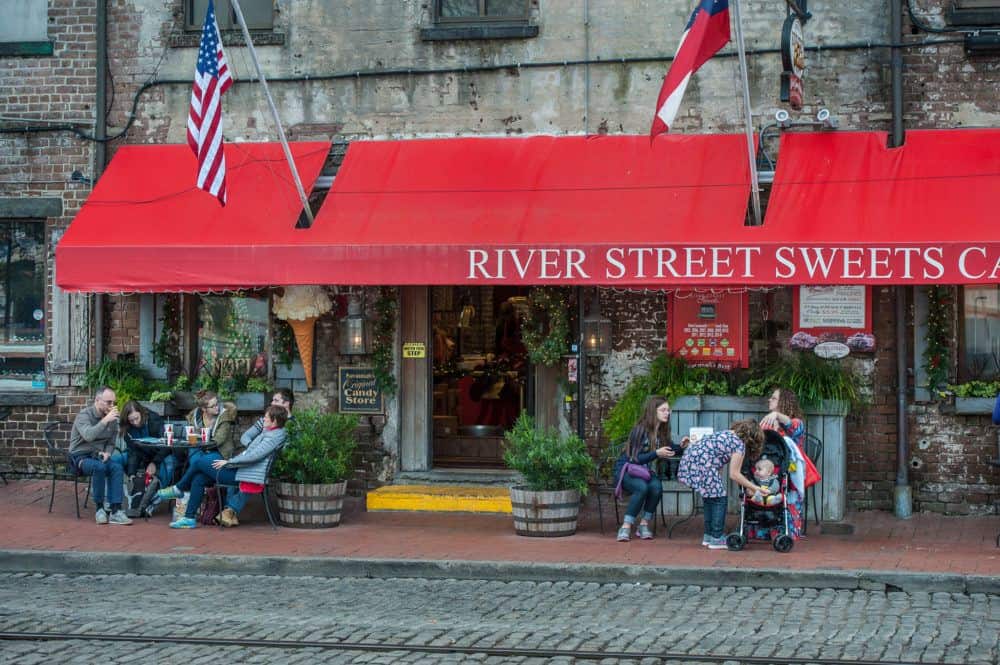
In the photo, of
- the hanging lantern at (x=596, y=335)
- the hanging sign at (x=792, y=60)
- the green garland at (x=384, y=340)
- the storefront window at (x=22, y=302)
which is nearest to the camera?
the hanging sign at (x=792, y=60)

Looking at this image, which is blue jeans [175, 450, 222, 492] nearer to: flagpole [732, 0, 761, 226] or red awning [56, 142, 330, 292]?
red awning [56, 142, 330, 292]

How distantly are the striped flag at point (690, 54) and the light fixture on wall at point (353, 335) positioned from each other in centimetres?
411

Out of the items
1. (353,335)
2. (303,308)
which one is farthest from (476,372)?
(303,308)

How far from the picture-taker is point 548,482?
1202 centimetres

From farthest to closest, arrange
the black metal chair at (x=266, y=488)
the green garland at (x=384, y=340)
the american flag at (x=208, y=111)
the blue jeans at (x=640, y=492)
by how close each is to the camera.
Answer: the green garland at (x=384, y=340)
the black metal chair at (x=266, y=488)
the american flag at (x=208, y=111)
the blue jeans at (x=640, y=492)

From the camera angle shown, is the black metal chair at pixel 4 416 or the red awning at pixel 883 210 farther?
the black metal chair at pixel 4 416

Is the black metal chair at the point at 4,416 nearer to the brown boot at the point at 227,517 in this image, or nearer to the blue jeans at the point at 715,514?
the brown boot at the point at 227,517

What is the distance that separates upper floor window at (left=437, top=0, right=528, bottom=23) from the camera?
14.1 meters

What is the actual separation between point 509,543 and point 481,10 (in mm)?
5653

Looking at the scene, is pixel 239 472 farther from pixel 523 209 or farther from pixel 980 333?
pixel 980 333

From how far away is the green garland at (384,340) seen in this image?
14078mm

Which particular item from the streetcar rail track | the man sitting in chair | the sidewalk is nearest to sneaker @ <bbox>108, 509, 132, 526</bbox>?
the man sitting in chair

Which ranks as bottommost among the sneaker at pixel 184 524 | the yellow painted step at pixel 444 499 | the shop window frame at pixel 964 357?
the sneaker at pixel 184 524

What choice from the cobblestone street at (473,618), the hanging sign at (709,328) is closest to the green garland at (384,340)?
the hanging sign at (709,328)
